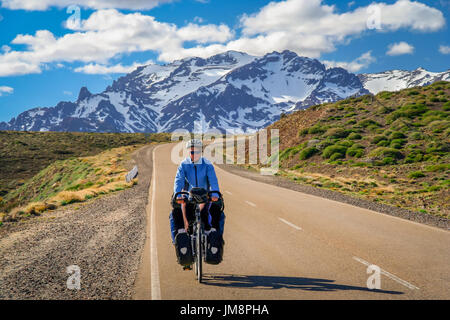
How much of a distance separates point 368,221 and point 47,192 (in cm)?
3177

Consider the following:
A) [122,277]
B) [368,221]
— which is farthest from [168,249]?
[368,221]

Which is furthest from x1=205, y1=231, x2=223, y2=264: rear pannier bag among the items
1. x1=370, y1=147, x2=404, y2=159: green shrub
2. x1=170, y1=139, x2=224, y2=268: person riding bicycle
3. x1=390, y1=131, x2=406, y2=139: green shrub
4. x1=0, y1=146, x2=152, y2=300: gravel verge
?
x1=390, y1=131, x2=406, y2=139: green shrub

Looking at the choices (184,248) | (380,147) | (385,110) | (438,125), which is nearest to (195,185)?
(184,248)

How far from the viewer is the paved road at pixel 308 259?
18.4 ft

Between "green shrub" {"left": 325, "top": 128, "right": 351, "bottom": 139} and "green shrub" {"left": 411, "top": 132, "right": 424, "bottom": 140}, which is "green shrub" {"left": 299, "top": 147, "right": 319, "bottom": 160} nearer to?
"green shrub" {"left": 325, "top": 128, "right": 351, "bottom": 139}

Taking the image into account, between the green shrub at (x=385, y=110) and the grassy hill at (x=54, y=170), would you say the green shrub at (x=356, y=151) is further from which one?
the grassy hill at (x=54, y=170)

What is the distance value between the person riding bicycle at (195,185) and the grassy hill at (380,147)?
33.6 feet

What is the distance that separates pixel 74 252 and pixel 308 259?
5573 millimetres

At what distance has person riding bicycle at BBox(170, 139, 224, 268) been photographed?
243 inches

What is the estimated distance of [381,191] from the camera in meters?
17.5

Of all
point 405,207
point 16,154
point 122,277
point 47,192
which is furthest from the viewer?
point 16,154

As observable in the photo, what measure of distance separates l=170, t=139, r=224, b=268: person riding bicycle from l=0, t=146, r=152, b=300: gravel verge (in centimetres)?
147
